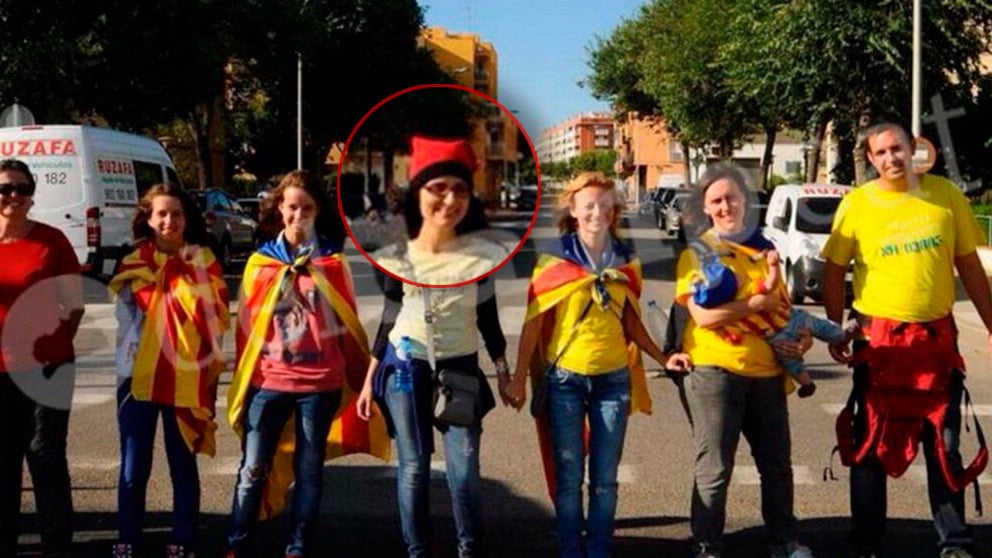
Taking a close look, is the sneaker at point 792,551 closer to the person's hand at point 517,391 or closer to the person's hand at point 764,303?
the person's hand at point 764,303

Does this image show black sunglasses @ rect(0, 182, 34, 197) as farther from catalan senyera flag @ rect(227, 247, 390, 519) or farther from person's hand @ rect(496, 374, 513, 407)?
person's hand @ rect(496, 374, 513, 407)

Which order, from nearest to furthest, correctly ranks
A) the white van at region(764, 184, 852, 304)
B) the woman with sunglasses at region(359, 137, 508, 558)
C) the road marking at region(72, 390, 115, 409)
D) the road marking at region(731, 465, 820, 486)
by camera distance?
the woman with sunglasses at region(359, 137, 508, 558) < the road marking at region(731, 465, 820, 486) < the road marking at region(72, 390, 115, 409) < the white van at region(764, 184, 852, 304)

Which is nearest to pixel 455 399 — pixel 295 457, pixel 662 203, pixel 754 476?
pixel 295 457

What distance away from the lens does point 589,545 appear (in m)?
5.09

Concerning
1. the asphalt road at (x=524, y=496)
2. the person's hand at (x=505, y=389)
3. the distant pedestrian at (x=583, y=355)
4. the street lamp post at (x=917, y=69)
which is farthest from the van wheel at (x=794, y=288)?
the person's hand at (x=505, y=389)

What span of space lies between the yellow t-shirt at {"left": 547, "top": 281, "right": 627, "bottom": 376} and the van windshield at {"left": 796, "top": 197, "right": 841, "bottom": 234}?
520 inches

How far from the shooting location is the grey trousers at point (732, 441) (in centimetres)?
509

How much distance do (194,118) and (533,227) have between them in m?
36.0

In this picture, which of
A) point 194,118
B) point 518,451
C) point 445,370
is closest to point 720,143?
point 194,118

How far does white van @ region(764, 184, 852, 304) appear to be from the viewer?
16.9 meters

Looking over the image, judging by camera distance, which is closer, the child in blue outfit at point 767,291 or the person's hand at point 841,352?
the child in blue outfit at point 767,291

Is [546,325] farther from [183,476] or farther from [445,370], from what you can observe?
[183,476]

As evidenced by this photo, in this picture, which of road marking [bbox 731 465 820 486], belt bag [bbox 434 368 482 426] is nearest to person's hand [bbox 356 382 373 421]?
belt bag [bbox 434 368 482 426]

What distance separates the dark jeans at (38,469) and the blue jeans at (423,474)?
4.60ft
